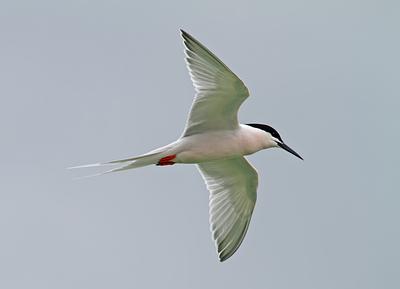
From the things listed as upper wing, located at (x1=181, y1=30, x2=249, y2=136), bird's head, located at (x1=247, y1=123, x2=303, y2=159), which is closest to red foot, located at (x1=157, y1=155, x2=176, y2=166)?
upper wing, located at (x1=181, y1=30, x2=249, y2=136)

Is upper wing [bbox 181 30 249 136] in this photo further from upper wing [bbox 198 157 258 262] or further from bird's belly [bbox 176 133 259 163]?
upper wing [bbox 198 157 258 262]

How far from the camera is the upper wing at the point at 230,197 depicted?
12523mm

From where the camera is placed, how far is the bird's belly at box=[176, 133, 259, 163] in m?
11.5

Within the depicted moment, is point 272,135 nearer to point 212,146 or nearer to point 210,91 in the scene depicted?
point 212,146

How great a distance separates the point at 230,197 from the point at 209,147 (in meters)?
1.51

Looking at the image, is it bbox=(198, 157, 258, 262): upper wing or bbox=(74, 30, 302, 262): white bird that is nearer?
bbox=(74, 30, 302, 262): white bird

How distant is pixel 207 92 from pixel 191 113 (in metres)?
0.54

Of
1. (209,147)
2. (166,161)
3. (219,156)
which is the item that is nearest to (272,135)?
(219,156)

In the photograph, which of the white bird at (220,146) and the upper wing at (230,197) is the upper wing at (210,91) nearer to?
the white bird at (220,146)

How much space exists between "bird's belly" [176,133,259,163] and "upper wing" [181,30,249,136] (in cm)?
13

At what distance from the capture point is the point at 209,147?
454 inches

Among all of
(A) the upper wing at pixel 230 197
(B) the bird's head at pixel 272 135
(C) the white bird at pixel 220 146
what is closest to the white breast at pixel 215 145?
(C) the white bird at pixel 220 146

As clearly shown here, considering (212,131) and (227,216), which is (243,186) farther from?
(212,131)

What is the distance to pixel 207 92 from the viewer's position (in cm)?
1100
